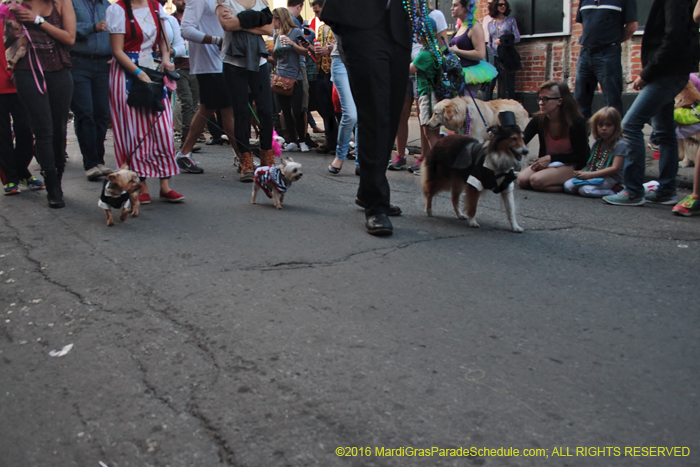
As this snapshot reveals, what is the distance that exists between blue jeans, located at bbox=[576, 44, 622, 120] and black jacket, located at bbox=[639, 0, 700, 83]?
1.56 m

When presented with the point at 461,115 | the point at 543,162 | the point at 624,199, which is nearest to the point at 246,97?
the point at 461,115

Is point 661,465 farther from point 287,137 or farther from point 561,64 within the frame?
point 561,64

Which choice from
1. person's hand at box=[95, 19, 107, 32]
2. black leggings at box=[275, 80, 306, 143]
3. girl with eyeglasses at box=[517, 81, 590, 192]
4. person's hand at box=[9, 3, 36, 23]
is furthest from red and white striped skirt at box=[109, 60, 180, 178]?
black leggings at box=[275, 80, 306, 143]

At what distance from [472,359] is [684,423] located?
79 centimetres

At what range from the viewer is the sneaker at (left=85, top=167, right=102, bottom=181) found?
22.6ft

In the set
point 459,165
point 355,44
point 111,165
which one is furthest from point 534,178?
point 111,165

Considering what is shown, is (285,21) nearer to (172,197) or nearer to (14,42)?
(172,197)

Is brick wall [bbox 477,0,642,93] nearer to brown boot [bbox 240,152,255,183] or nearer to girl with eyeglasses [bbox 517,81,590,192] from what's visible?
girl with eyeglasses [bbox 517,81,590,192]

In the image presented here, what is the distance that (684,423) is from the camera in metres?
2.10

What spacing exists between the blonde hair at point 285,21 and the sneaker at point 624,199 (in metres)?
5.50

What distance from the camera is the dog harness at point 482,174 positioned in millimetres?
4676

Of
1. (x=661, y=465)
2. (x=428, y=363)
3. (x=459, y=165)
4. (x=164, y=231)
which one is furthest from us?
(x=459, y=165)

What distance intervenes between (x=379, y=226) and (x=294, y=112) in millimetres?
5983

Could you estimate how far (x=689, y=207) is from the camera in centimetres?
524
